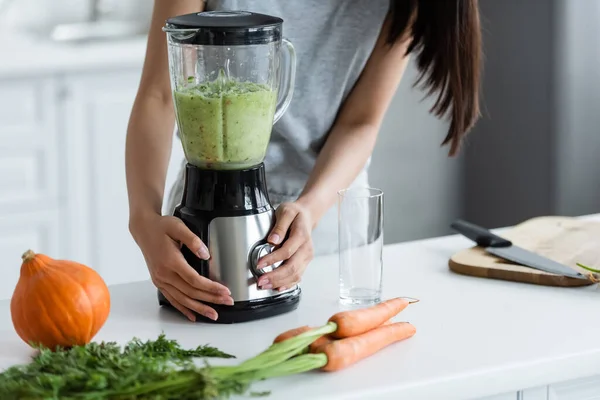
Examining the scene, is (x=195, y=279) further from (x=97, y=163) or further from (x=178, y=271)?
(x=97, y=163)

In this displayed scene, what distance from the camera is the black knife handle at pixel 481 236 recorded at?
1.46m

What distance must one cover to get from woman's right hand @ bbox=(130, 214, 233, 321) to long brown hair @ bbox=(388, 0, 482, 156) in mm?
526

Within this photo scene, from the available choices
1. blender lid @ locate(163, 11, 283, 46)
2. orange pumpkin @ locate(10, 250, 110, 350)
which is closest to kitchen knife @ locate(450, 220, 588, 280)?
Result: blender lid @ locate(163, 11, 283, 46)

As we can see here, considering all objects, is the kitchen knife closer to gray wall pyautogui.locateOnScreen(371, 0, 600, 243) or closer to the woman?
the woman

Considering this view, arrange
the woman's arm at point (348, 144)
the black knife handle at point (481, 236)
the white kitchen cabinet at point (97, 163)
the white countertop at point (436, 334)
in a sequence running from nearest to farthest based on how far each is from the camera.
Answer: the white countertop at point (436, 334), the woman's arm at point (348, 144), the black knife handle at point (481, 236), the white kitchen cabinet at point (97, 163)

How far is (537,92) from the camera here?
119 inches

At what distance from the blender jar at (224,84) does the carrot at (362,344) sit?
28 centimetres

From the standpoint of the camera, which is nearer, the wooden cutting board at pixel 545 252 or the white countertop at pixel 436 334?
the white countertop at pixel 436 334

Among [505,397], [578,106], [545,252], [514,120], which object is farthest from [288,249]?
[514,120]

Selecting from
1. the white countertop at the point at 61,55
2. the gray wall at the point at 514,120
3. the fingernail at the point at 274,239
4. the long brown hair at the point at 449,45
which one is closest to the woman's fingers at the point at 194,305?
the fingernail at the point at 274,239

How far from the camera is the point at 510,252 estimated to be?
1422 millimetres

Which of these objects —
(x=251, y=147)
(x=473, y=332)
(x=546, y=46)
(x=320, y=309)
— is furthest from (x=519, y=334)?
(x=546, y=46)

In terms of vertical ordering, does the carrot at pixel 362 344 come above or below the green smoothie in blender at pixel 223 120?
below

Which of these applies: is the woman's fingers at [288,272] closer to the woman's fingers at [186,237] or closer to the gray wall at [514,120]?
the woman's fingers at [186,237]
